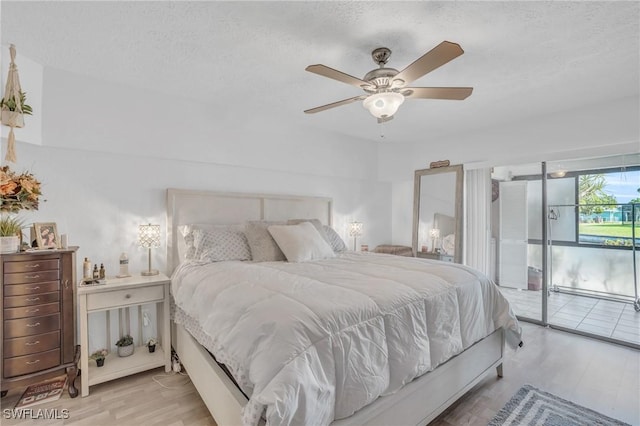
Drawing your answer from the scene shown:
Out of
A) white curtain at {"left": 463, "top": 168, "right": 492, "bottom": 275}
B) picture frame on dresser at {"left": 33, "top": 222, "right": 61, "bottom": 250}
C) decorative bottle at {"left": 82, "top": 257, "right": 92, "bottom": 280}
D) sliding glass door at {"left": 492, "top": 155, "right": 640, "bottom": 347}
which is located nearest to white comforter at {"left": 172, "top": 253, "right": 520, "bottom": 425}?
decorative bottle at {"left": 82, "top": 257, "right": 92, "bottom": 280}

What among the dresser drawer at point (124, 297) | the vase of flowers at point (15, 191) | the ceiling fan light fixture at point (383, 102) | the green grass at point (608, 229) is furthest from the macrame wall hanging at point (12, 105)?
the green grass at point (608, 229)

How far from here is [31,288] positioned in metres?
1.99

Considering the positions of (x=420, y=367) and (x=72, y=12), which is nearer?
(x=420, y=367)

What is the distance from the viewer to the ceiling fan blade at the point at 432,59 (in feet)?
4.93

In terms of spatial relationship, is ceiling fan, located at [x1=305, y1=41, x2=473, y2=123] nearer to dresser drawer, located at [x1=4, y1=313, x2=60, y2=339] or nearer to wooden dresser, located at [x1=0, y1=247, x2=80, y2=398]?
wooden dresser, located at [x1=0, y1=247, x2=80, y2=398]

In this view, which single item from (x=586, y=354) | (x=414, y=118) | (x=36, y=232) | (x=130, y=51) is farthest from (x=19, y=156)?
(x=586, y=354)

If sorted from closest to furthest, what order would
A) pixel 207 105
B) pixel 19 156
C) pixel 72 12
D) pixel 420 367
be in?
pixel 420 367 → pixel 72 12 → pixel 19 156 → pixel 207 105

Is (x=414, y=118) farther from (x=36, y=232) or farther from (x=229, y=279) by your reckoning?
(x=36, y=232)

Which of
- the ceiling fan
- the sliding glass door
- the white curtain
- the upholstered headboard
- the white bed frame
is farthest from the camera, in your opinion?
the white curtain

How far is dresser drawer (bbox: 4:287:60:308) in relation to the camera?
1925mm

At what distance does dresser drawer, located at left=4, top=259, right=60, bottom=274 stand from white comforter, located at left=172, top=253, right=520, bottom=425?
85 centimetres

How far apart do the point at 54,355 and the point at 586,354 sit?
444cm

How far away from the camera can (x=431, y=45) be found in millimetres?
2064

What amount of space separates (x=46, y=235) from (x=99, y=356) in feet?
3.34
